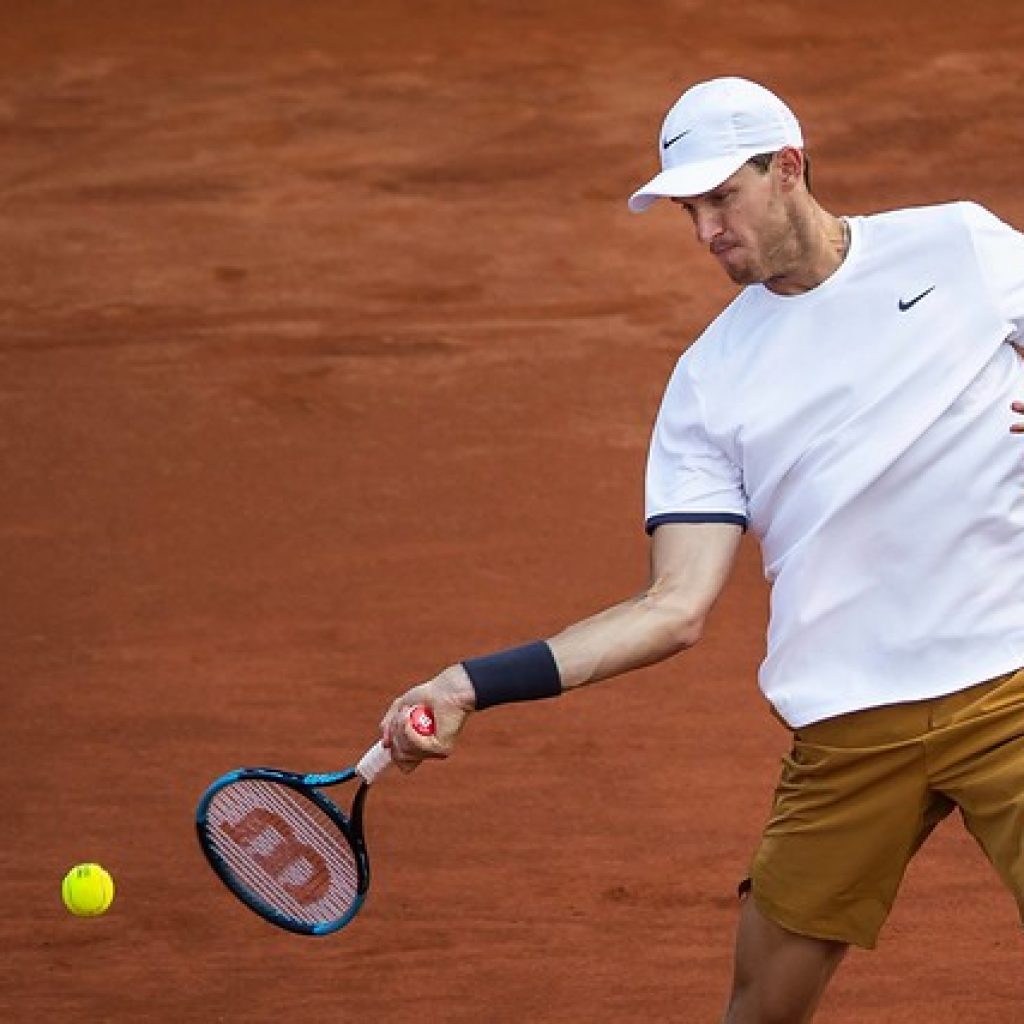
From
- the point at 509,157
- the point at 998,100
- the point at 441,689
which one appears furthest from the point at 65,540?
the point at 998,100

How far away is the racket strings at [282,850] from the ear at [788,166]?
1.63 meters

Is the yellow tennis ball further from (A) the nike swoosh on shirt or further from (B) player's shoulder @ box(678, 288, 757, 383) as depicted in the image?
(A) the nike swoosh on shirt

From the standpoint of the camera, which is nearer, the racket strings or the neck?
the neck

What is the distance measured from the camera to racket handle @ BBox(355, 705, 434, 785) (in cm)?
492

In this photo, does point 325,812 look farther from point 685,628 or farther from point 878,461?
point 878,461

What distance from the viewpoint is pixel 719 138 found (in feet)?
16.3

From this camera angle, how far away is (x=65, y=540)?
9.20m

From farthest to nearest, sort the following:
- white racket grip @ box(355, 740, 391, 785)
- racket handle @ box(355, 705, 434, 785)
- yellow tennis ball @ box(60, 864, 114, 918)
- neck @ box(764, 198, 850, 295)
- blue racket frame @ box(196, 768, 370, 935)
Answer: yellow tennis ball @ box(60, 864, 114, 918), blue racket frame @ box(196, 768, 370, 935), white racket grip @ box(355, 740, 391, 785), neck @ box(764, 198, 850, 295), racket handle @ box(355, 705, 434, 785)

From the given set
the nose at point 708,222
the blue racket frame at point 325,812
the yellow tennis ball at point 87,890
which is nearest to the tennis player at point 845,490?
the nose at point 708,222

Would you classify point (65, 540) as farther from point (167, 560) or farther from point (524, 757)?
point (524, 757)

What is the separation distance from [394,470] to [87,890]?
308cm

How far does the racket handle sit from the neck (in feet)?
3.40

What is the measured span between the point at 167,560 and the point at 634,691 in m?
1.80

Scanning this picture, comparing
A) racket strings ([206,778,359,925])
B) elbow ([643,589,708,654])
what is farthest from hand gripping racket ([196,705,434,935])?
elbow ([643,589,708,654])
